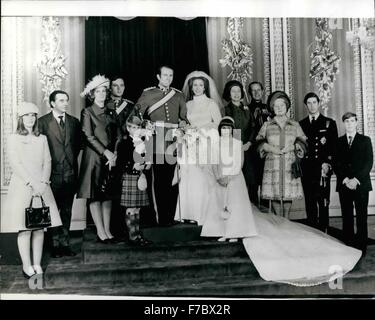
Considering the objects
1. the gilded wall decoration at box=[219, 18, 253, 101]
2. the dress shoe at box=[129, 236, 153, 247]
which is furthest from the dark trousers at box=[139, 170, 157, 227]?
the gilded wall decoration at box=[219, 18, 253, 101]

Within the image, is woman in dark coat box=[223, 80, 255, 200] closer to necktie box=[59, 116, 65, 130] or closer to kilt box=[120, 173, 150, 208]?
kilt box=[120, 173, 150, 208]

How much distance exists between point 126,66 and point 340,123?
175 centimetres

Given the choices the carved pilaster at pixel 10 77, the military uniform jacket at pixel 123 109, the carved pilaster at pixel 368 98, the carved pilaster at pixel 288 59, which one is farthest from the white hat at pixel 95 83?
the carved pilaster at pixel 368 98

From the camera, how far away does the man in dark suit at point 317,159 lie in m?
3.66

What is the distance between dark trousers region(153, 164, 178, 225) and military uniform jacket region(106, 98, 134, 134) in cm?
40

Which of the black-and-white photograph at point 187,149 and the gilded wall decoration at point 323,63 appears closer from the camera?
the black-and-white photograph at point 187,149

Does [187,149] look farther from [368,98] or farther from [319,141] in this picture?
[368,98]

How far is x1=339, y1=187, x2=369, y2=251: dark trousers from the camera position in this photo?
3.65m

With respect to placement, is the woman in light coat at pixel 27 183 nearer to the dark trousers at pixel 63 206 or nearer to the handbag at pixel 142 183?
the dark trousers at pixel 63 206

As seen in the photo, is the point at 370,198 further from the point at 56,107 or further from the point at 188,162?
the point at 56,107

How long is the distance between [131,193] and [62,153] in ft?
1.99

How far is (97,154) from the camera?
350 cm

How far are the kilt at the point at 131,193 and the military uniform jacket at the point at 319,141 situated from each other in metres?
1.33

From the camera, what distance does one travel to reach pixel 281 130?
3.65 meters
